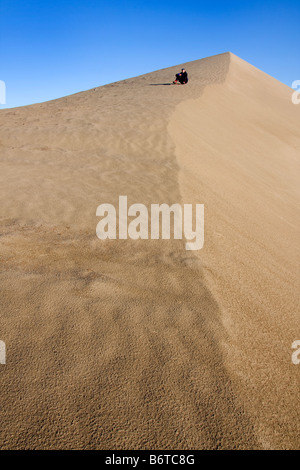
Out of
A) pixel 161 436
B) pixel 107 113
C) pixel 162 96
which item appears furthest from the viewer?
pixel 162 96

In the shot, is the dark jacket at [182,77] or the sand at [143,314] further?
the dark jacket at [182,77]

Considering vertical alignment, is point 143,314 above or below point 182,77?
below

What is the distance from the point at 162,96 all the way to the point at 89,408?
11354mm

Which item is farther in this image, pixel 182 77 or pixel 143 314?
pixel 182 77

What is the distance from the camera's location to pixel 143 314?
1857 mm

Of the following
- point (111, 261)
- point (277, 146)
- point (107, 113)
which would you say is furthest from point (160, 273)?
point (277, 146)

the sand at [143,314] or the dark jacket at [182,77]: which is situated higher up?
the dark jacket at [182,77]

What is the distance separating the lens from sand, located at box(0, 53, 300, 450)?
1.27 m

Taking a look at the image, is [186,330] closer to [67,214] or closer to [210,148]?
[67,214]

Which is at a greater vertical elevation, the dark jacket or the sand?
the dark jacket

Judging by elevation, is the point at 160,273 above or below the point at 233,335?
above

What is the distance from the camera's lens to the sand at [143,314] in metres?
1.27

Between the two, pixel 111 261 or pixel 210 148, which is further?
pixel 210 148

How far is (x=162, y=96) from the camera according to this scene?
35.5 feet
